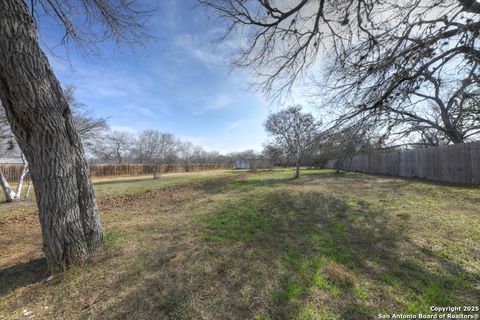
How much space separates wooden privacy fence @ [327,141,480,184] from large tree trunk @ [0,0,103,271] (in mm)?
12807

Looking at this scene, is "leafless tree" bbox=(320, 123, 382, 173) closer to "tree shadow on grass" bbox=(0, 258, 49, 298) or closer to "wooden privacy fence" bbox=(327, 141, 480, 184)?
"tree shadow on grass" bbox=(0, 258, 49, 298)

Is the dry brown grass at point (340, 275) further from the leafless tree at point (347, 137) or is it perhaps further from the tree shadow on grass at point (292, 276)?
the leafless tree at point (347, 137)

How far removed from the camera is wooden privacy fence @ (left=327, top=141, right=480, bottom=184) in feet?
27.2

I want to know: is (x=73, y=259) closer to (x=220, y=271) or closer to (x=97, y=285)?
(x=97, y=285)

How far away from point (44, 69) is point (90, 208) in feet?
5.90

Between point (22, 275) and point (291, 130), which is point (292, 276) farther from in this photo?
point (291, 130)

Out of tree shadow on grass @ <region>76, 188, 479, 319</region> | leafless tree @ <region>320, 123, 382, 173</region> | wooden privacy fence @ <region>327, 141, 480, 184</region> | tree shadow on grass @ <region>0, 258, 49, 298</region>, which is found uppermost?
leafless tree @ <region>320, 123, 382, 173</region>

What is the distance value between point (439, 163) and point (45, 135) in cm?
1443

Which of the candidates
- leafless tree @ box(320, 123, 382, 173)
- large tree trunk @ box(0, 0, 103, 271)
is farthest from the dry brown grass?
large tree trunk @ box(0, 0, 103, 271)

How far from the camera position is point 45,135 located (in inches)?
91.7

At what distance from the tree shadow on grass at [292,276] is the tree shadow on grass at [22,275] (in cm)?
126

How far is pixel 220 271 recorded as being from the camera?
2.45 meters

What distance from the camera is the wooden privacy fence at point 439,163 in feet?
27.2

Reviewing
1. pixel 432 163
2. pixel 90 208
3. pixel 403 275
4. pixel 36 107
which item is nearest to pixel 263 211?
pixel 403 275
